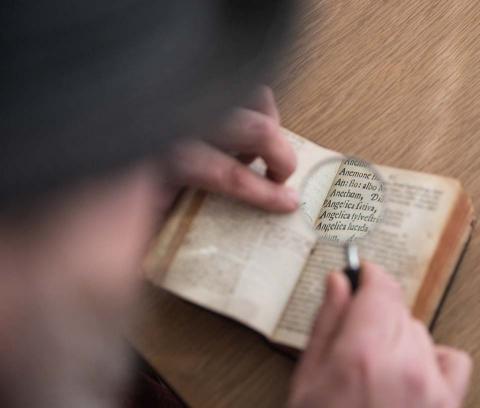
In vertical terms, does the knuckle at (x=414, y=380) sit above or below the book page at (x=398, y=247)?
below

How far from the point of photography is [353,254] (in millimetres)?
790

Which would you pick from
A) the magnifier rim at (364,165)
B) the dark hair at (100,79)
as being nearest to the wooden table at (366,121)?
the magnifier rim at (364,165)

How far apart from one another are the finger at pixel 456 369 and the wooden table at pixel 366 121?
73 mm

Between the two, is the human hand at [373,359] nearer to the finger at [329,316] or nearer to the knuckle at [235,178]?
the finger at [329,316]

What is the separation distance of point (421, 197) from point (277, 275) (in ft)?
0.60

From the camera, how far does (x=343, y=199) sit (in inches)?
34.6

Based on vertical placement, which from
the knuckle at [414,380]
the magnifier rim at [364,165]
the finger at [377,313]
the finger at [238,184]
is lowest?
the knuckle at [414,380]

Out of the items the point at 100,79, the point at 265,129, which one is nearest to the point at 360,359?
the point at 265,129

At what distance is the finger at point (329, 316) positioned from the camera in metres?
0.71

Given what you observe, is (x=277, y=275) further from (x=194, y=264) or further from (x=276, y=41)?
(x=276, y=41)

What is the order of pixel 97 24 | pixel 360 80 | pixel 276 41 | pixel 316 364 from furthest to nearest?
pixel 360 80, pixel 316 364, pixel 276 41, pixel 97 24

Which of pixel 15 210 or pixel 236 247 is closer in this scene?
pixel 15 210

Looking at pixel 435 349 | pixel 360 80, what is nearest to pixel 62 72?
pixel 435 349

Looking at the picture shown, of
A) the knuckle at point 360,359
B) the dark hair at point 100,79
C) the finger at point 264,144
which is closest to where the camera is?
the dark hair at point 100,79
